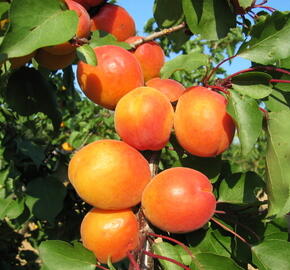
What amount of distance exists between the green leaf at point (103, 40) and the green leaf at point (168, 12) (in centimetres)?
15

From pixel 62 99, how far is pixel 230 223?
217cm

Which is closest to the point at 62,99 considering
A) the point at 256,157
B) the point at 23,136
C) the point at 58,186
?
the point at 23,136

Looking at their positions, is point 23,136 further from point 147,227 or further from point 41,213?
point 147,227

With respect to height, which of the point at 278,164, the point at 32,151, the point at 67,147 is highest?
the point at 278,164

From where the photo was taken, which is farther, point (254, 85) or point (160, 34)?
point (160, 34)

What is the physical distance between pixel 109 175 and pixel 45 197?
0.72 m

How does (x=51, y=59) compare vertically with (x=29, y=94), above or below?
above

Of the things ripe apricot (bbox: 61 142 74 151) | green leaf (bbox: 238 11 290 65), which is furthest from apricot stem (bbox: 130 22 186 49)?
ripe apricot (bbox: 61 142 74 151)

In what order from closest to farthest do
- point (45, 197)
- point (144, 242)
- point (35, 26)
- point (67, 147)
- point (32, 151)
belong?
1. point (35, 26)
2. point (144, 242)
3. point (45, 197)
4. point (32, 151)
5. point (67, 147)

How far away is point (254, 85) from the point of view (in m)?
0.77

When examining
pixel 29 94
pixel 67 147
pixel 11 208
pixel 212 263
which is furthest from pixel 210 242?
pixel 67 147

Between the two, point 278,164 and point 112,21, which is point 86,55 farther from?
point 278,164

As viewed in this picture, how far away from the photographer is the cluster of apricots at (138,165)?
0.74 meters

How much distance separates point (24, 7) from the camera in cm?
65
